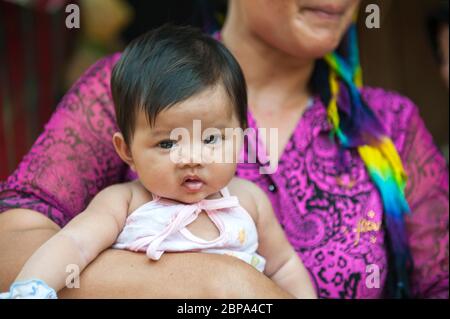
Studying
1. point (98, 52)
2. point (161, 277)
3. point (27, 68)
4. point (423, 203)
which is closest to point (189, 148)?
point (161, 277)

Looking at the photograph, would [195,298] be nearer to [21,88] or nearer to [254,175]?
[254,175]

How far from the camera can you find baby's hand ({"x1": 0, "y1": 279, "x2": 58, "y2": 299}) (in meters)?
1.41

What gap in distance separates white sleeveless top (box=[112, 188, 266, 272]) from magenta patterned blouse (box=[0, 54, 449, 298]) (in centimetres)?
28

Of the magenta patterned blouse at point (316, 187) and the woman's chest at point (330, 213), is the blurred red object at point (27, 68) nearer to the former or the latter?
the magenta patterned blouse at point (316, 187)

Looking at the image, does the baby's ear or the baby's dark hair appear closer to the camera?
the baby's dark hair

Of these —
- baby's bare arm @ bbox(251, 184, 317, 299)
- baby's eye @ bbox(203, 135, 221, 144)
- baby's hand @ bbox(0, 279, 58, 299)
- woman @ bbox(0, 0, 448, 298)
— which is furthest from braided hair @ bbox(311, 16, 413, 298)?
baby's hand @ bbox(0, 279, 58, 299)

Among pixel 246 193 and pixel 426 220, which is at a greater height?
pixel 246 193

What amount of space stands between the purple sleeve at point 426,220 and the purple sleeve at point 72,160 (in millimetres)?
902

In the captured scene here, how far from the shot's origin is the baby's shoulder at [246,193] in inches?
72.9

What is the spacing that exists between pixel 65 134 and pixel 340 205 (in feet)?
2.69

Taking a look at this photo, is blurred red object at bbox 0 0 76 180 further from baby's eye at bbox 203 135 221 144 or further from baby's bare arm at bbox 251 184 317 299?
baby's eye at bbox 203 135 221 144

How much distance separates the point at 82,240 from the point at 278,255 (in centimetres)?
57

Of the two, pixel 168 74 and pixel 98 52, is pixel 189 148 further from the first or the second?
pixel 98 52

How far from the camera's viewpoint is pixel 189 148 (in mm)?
1611
